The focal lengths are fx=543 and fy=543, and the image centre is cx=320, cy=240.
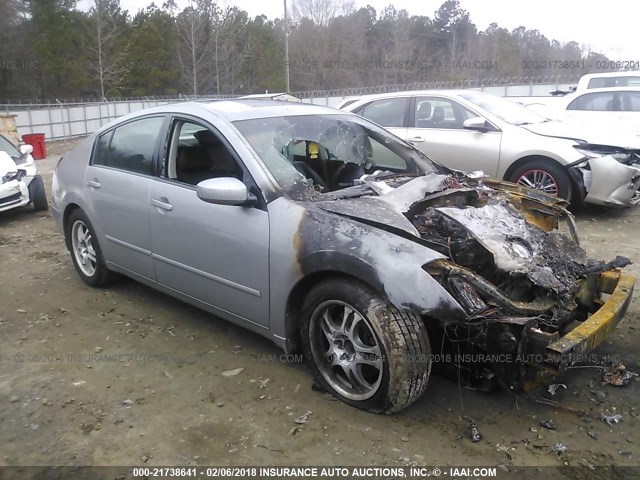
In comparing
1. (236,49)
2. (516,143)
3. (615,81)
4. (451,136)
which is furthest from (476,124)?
(236,49)

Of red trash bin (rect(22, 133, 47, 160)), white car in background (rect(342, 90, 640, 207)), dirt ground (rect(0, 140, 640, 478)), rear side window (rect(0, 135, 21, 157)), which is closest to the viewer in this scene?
dirt ground (rect(0, 140, 640, 478))

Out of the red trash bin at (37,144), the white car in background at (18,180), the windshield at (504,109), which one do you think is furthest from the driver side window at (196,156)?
the red trash bin at (37,144)

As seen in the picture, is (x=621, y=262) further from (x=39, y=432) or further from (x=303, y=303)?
Result: (x=39, y=432)

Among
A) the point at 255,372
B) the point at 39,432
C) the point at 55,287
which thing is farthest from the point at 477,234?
the point at 55,287

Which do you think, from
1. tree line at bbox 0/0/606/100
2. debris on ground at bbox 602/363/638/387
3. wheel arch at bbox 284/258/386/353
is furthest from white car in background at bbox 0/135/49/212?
tree line at bbox 0/0/606/100

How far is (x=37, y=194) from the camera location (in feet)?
27.0

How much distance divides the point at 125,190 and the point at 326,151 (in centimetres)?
155

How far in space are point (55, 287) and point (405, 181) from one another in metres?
3.40

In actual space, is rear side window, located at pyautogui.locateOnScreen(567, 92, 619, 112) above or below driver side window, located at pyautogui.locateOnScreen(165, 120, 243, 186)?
above

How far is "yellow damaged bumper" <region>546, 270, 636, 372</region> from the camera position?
8.40 feet

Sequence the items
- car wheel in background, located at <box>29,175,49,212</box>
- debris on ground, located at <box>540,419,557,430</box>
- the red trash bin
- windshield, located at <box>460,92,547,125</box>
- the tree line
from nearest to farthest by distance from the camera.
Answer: debris on ground, located at <box>540,419,557,430</box>
windshield, located at <box>460,92,547,125</box>
car wheel in background, located at <box>29,175,49,212</box>
the red trash bin
the tree line

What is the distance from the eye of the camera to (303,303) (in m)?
3.11

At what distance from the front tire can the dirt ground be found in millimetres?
150

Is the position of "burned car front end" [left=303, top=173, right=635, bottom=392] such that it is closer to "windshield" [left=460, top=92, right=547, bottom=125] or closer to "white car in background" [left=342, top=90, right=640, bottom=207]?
"white car in background" [left=342, top=90, right=640, bottom=207]
